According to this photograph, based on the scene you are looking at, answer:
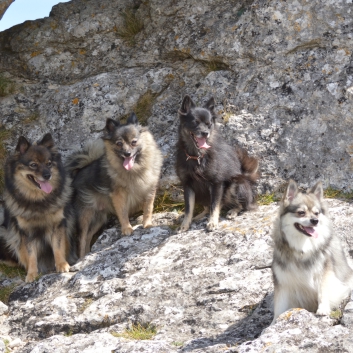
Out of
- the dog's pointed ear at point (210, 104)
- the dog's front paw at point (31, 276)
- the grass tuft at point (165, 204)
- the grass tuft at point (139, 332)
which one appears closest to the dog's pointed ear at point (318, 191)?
the grass tuft at point (139, 332)

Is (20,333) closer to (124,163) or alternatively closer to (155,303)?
(155,303)

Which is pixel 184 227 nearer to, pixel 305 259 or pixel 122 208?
pixel 122 208

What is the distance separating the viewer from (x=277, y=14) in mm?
8922

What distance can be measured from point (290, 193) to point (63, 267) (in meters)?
3.32

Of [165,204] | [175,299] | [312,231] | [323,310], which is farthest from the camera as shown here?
[165,204]

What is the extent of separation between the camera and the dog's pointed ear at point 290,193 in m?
5.96

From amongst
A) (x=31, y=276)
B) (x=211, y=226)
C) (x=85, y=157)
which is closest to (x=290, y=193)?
(x=211, y=226)

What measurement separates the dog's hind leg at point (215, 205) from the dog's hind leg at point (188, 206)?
29 centimetres

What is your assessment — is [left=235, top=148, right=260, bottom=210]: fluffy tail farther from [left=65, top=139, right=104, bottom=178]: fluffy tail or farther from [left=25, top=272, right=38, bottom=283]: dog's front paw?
[left=25, top=272, right=38, bottom=283]: dog's front paw

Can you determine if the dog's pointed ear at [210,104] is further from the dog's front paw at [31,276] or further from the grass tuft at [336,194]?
the dog's front paw at [31,276]

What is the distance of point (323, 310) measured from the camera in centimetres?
570

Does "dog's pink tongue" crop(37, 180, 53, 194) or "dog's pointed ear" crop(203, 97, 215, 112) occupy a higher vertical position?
"dog's pointed ear" crop(203, 97, 215, 112)

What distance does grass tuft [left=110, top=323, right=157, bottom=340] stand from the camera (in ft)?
20.8

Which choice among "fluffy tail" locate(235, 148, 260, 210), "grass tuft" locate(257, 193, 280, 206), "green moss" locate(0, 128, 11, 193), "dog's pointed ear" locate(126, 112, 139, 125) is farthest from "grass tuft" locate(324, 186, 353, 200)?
"green moss" locate(0, 128, 11, 193)
